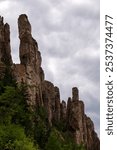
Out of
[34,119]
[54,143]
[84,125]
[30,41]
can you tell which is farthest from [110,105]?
[84,125]

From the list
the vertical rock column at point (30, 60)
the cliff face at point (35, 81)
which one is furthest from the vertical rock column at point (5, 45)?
the vertical rock column at point (30, 60)


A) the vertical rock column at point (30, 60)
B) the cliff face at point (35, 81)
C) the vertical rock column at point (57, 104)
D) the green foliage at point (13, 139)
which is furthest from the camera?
the vertical rock column at point (57, 104)

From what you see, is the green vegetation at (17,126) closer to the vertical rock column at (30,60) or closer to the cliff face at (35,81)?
the cliff face at (35,81)

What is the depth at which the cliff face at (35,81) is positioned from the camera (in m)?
107

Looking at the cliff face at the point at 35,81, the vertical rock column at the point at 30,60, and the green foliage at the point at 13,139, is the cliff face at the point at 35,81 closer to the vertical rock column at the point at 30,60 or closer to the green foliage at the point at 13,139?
the vertical rock column at the point at 30,60

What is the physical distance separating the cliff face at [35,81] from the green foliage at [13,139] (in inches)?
1210

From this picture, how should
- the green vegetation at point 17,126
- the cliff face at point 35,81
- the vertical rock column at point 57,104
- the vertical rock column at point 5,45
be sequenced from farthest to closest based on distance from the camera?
1. the vertical rock column at point 57,104
2. the cliff face at point 35,81
3. the vertical rock column at point 5,45
4. the green vegetation at point 17,126

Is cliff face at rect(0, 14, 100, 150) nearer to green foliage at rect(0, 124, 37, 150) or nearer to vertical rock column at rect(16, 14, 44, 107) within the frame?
vertical rock column at rect(16, 14, 44, 107)

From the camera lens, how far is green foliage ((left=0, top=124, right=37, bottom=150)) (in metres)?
66.7

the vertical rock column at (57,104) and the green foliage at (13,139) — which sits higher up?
the vertical rock column at (57,104)

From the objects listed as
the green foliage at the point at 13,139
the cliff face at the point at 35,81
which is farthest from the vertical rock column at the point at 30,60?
the green foliage at the point at 13,139

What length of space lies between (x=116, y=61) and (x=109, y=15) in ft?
8.81

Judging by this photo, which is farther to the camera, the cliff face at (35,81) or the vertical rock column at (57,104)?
the vertical rock column at (57,104)

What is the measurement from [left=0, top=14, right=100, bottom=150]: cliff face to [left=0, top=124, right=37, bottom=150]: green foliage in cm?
3072
